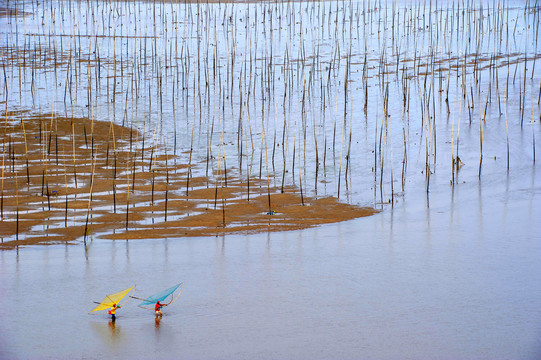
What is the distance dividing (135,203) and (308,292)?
2.21 meters

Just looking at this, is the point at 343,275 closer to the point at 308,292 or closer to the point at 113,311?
the point at 308,292

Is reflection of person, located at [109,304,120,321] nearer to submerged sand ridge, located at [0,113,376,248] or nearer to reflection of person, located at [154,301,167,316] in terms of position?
reflection of person, located at [154,301,167,316]

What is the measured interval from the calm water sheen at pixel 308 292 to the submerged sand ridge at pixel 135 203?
0.76 feet

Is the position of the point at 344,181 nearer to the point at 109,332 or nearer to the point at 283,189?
the point at 283,189

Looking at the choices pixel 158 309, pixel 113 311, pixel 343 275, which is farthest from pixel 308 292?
pixel 113 311

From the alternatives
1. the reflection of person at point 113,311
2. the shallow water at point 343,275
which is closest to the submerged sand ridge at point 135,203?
the shallow water at point 343,275

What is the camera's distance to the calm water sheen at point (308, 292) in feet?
10.8

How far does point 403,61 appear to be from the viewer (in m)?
11.6

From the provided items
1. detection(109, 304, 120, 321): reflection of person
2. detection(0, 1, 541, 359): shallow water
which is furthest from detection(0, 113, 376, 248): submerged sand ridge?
detection(109, 304, 120, 321): reflection of person

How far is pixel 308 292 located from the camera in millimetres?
3916

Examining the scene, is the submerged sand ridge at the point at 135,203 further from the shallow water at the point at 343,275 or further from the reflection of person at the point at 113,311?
the reflection of person at the point at 113,311

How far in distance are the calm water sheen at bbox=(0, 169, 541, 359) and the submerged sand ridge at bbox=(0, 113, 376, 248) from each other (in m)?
0.23

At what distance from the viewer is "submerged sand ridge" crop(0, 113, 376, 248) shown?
5.09 m

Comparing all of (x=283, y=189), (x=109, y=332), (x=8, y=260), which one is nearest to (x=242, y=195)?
(x=283, y=189)
